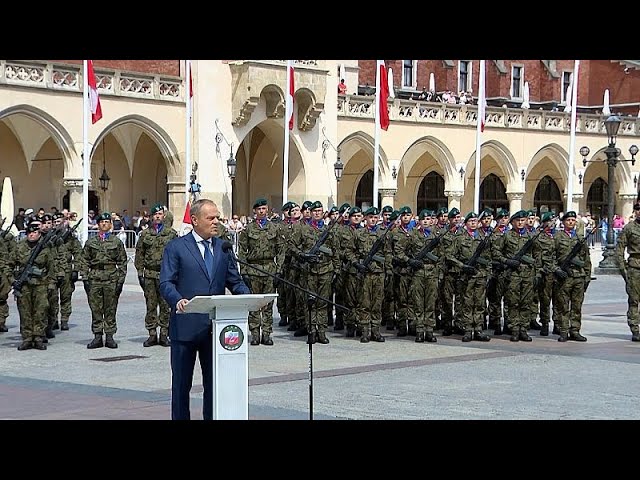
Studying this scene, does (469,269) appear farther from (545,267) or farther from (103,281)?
(103,281)

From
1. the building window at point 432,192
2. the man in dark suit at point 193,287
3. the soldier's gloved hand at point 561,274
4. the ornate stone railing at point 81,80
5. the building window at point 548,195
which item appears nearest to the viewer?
the man in dark suit at point 193,287

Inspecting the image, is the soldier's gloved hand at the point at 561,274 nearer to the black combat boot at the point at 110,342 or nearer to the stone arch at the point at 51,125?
the black combat boot at the point at 110,342

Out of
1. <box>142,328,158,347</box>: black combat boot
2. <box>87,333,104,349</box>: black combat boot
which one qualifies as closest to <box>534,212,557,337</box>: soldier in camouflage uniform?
<box>142,328,158,347</box>: black combat boot

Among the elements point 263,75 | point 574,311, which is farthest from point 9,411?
point 263,75

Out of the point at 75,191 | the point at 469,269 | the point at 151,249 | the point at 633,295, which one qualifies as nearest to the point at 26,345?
the point at 151,249

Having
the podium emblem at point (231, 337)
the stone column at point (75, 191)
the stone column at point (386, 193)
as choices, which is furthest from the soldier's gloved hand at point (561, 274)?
the stone column at point (386, 193)

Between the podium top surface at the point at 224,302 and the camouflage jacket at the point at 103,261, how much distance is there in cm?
734

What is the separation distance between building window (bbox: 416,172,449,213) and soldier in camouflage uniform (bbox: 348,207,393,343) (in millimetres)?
35679

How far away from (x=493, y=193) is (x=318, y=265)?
3984 cm

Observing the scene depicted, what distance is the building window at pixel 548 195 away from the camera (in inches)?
2176

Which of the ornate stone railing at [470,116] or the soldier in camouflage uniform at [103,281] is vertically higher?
the ornate stone railing at [470,116]

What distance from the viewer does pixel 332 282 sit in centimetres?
1580
